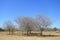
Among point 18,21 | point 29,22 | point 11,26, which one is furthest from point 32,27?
point 11,26

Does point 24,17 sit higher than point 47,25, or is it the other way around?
point 24,17

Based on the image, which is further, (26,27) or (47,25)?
(26,27)

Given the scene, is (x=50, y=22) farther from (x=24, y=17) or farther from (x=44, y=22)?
(x=24, y=17)

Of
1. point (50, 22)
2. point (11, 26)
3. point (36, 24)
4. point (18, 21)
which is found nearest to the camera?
point (50, 22)

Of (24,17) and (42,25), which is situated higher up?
(24,17)

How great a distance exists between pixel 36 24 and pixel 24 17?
653 cm

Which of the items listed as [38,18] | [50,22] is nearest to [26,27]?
[38,18]

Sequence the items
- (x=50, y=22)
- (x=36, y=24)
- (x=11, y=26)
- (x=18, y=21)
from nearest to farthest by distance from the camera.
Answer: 1. (x=50, y=22)
2. (x=36, y=24)
3. (x=18, y=21)
4. (x=11, y=26)

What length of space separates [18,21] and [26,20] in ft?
12.5

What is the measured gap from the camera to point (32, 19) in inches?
2063

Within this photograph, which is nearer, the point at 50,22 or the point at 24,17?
the point at 50,22

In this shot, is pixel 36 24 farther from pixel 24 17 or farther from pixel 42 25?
pixel 24 17

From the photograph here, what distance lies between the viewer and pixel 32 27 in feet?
172

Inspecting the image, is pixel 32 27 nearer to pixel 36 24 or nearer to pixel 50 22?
pixel 36 24
